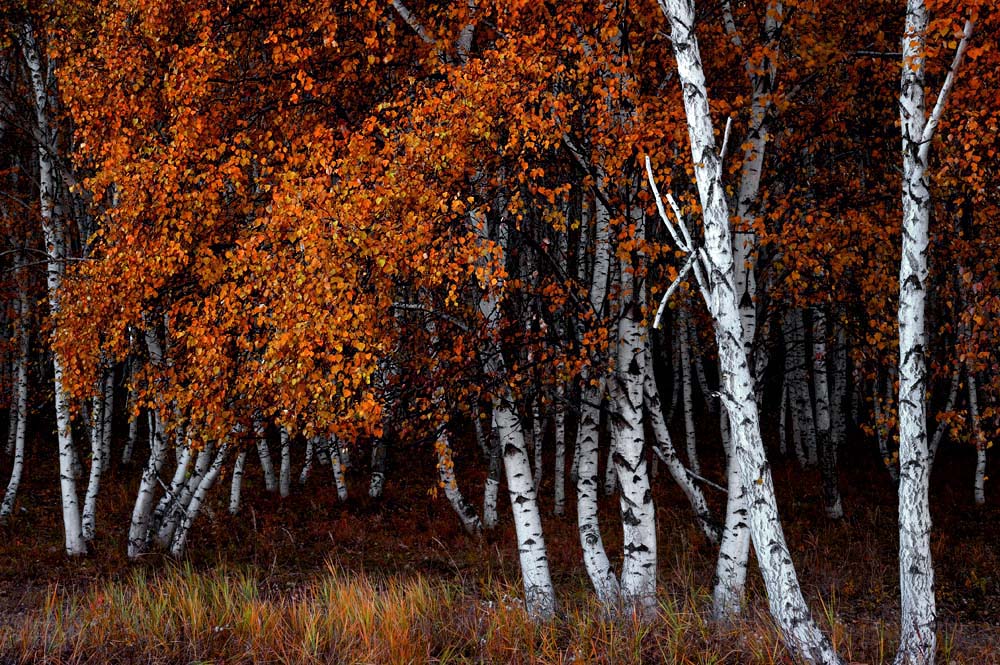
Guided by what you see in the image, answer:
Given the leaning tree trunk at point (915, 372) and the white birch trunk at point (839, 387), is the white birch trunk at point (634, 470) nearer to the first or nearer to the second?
the leaning tree trunk at point (915, 372)

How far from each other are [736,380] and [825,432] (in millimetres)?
10009

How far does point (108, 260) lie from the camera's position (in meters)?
10.2

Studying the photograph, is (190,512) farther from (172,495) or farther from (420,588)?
(420,588)

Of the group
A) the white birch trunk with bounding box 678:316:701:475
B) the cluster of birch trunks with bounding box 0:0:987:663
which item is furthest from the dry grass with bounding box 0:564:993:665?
the white birch trunk with bounding box 678:316:701:475

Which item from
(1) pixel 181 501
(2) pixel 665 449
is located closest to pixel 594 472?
(2) pixel 665 449

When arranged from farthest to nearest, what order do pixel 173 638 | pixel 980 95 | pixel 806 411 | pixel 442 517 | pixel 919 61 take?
1. pixel 806 411
2. pixel 442 517
3. pixel 980 95
4. pixel 919 61
5. pixel 173 638

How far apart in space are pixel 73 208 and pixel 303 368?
16641mm

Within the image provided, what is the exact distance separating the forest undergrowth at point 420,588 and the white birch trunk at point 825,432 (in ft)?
1.49

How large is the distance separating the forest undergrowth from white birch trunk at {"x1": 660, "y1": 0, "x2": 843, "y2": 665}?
333mm

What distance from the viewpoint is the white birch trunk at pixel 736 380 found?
6.15 m

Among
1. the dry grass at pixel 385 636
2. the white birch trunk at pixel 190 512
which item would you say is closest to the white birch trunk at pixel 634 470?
the dry grass at pixel 385 636

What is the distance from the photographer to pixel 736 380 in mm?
6609

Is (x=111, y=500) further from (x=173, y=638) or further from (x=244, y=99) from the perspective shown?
(x=173, y=638)

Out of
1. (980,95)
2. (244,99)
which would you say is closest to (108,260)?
(244,99)
